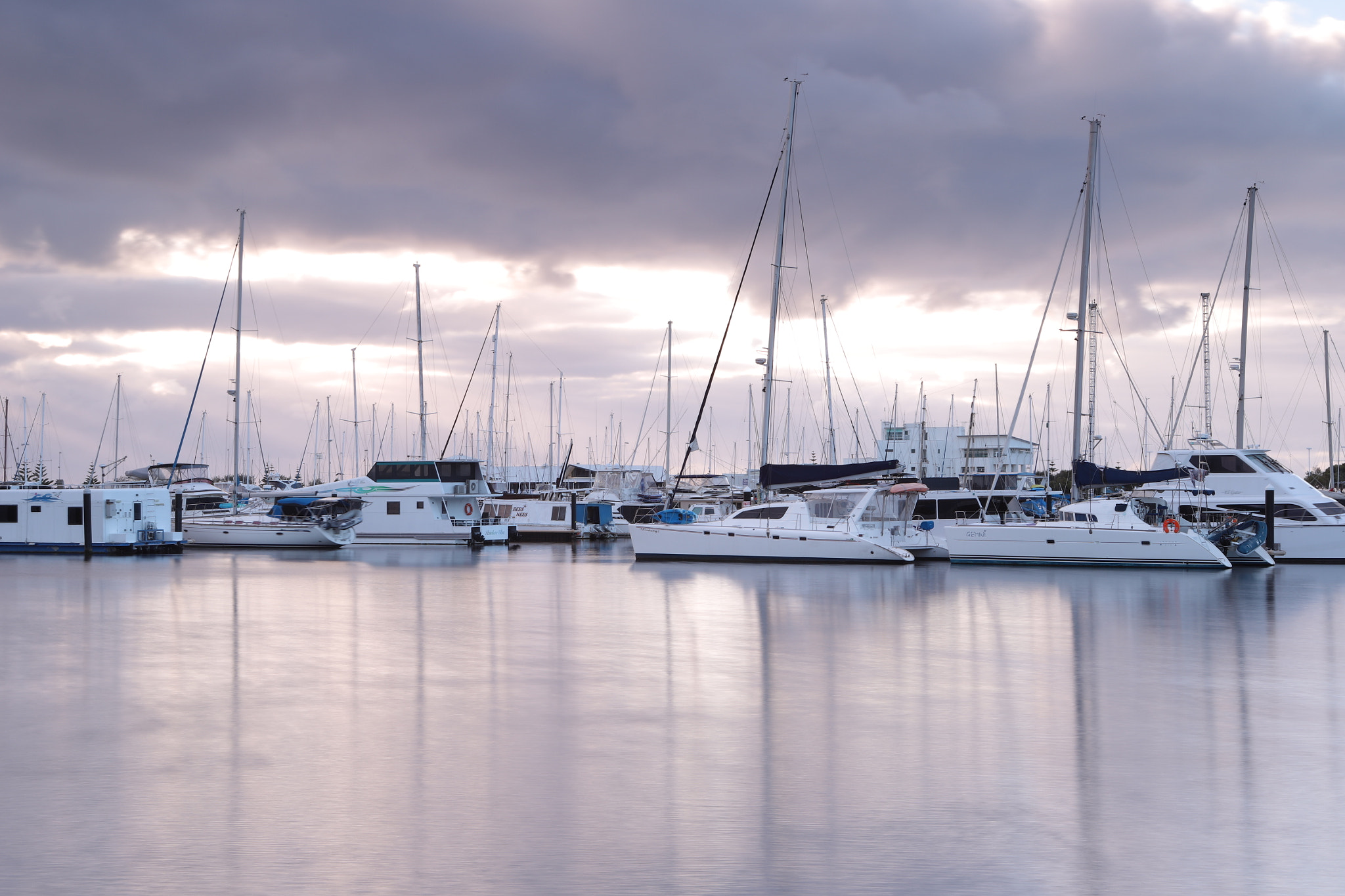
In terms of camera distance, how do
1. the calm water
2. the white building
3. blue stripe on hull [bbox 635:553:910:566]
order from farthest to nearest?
1. the white building
2. blue stripe on hull [bbox 635:553:910:566]
3. the calm water

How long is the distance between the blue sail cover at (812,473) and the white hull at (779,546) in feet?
5.63

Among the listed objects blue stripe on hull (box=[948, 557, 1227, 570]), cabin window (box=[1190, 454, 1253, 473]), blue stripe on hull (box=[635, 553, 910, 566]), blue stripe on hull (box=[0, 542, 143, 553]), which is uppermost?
cabin window (box=[1190, 454, 1253, 473])

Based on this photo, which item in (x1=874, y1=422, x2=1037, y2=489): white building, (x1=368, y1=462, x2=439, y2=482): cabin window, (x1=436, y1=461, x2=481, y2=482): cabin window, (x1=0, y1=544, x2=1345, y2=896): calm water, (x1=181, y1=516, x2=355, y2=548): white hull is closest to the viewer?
(x1=0, y1=544, x2=1345, y2=896): calm water

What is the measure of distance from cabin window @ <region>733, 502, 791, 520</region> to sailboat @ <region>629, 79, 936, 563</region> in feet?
0.07

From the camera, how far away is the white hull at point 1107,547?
37344 mm

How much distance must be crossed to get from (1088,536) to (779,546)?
9566 millimetres

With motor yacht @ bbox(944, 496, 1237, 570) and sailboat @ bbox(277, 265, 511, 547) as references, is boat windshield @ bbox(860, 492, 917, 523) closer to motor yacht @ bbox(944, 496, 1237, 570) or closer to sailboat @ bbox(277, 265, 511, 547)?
motor yacht @ bbox(944, 496, 1237, 570)

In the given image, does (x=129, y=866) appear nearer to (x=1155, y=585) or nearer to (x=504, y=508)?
(x=1155, y=585)

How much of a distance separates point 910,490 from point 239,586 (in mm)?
20909

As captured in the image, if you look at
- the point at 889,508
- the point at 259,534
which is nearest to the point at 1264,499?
the point at 889,508

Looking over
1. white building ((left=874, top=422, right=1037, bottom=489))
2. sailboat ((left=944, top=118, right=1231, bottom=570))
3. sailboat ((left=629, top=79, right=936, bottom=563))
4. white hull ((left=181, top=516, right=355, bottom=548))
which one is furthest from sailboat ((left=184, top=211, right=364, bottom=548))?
white building ((left=874, top=422, right=1037, bottom=489))

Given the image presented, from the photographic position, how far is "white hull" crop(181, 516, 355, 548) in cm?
5319

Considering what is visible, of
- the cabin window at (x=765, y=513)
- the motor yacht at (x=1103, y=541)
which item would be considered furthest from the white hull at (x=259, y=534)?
the motor yacht at (x=1103, y=541)

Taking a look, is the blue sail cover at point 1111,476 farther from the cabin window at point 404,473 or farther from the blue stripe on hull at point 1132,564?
the cabin window at point 404,473
